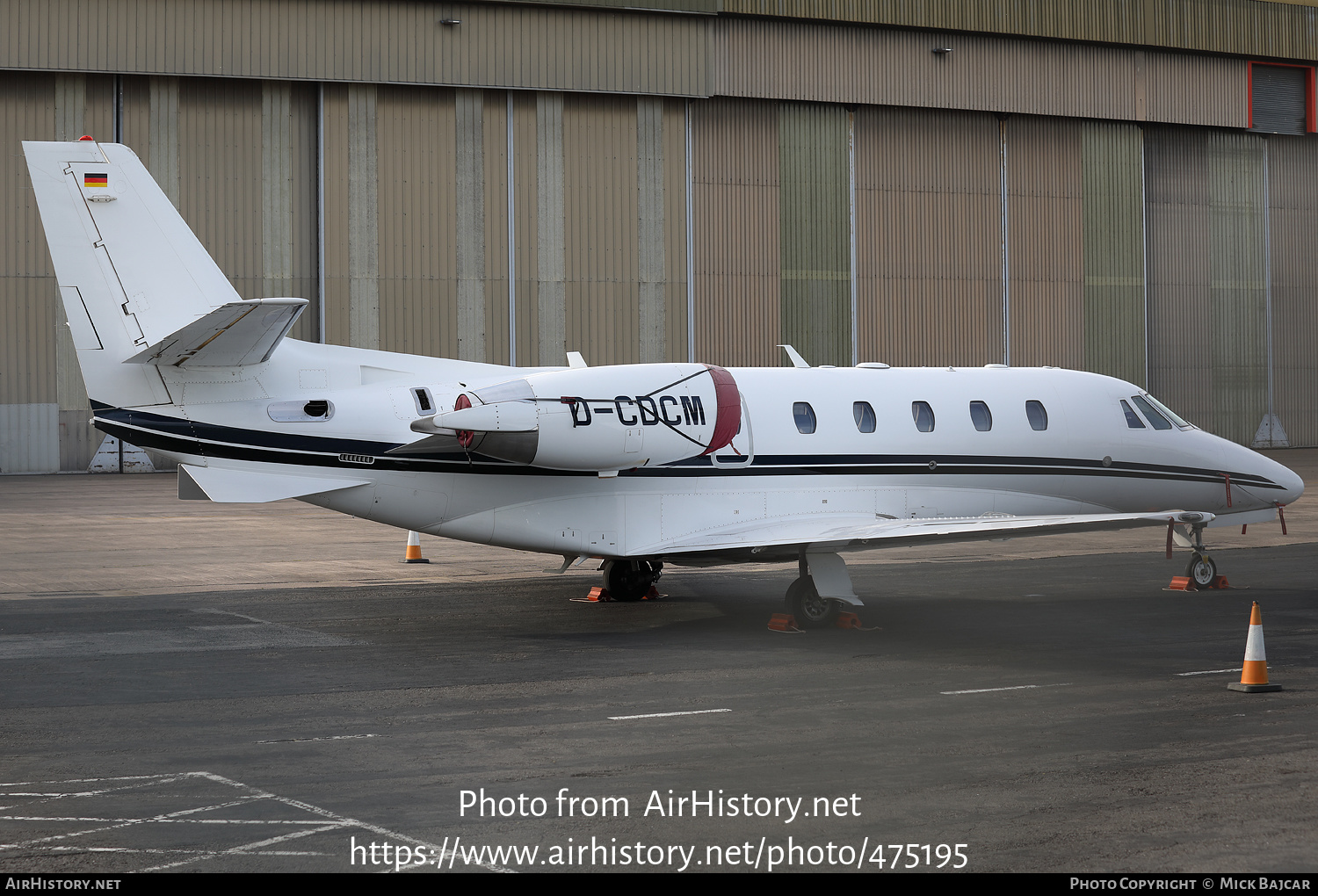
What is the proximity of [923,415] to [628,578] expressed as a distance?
4393mm

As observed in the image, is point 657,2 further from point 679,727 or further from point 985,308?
point 679,727

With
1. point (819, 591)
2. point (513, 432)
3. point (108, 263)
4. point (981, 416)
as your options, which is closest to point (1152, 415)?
point (981, 416)

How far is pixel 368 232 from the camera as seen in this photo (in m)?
42.6

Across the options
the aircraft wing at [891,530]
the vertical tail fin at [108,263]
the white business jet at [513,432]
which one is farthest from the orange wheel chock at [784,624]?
the vertical tail fin at [108,263]

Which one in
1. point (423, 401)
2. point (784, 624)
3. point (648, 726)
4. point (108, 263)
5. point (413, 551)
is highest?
point (108, 263)

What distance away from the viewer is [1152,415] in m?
19.3

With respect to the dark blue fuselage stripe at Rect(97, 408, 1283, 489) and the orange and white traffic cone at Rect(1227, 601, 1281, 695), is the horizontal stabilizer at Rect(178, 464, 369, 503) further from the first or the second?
the orange and white traffic cone at Rect(1227, 601, 1281, 695)

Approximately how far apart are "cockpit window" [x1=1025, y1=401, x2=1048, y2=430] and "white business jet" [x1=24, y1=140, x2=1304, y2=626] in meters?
0.54

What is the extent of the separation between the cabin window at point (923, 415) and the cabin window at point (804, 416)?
149cm

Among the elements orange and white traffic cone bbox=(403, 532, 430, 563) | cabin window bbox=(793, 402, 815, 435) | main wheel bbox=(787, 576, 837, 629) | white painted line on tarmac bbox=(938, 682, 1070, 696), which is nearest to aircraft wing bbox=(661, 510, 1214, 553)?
main wheel bbox=(787, 576, 837, 629)

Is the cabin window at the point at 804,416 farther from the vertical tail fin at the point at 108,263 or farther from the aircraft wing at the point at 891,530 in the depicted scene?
the vertical tail fin at the point at 108,263

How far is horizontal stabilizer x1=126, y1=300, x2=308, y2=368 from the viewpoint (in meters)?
13.9

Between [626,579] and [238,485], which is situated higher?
[238,485]

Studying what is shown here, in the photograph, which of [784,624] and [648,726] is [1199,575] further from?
[648,726]
